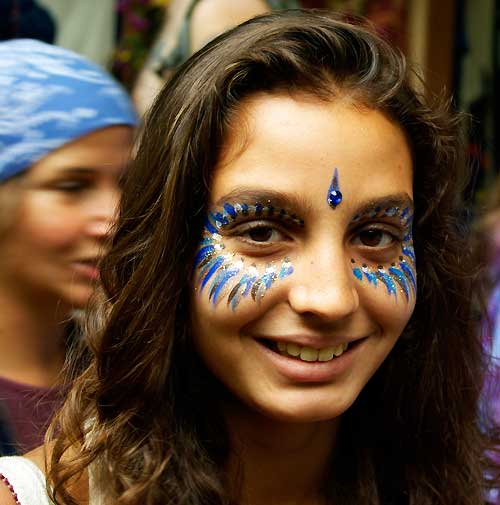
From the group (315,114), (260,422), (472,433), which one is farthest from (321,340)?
(472,433)

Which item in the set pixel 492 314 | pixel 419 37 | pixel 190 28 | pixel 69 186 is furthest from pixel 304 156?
pixel 419 37

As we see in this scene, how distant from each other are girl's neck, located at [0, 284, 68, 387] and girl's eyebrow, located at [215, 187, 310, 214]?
39.3 inches

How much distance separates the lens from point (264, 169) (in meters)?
1.78

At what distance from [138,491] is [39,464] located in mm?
262

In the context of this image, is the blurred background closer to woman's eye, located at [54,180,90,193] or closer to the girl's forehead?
woman's eye, located at [54,180,90,193]

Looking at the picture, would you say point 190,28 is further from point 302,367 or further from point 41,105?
point 302,367

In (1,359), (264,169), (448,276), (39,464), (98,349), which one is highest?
(264,169)

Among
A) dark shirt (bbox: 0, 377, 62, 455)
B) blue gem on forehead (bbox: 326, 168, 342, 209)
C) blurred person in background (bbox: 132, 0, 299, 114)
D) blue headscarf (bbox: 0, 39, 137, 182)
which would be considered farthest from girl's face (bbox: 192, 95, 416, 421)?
blurred person in background (bbox: 132, 0, 299, 114)

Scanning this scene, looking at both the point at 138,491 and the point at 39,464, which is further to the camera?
the point at 39,464

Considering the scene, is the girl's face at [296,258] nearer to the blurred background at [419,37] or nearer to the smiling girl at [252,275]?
the smiling girl at [252,275]

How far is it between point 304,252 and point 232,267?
148 mm

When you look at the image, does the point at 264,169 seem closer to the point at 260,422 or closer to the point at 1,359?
the point at 260,422

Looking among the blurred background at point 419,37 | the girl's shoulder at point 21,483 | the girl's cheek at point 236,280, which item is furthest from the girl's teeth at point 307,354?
the blurred background at point 419,37

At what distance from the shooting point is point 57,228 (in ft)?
8.40
